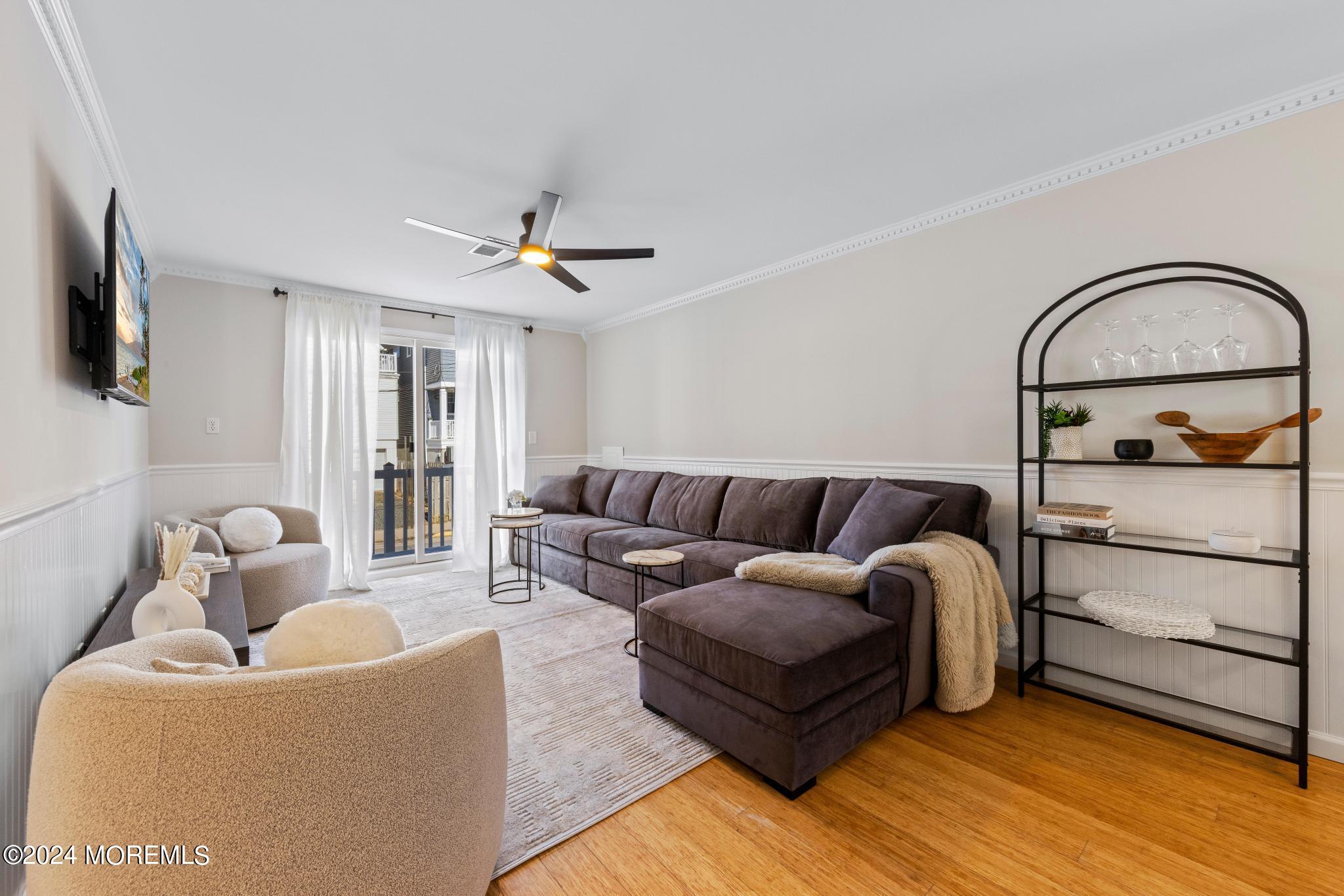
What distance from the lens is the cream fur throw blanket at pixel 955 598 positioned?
2287 mm

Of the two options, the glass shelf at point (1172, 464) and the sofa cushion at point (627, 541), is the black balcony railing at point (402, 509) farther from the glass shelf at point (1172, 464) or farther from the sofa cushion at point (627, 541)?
the glass shelf at point (1172, 464)

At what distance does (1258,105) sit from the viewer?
2133 mm

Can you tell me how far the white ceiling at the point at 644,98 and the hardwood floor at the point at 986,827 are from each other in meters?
2.51

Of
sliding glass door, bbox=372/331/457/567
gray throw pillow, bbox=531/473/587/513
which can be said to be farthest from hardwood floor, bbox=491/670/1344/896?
sliding glass door, bbox=372/331/457/567

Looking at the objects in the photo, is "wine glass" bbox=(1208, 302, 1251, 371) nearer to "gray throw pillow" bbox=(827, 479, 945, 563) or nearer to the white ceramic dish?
the white ceramic dish

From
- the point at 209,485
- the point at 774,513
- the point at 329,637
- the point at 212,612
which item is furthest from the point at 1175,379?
the point at 209,485

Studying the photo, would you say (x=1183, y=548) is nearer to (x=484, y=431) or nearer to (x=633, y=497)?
(x=633, y=497)

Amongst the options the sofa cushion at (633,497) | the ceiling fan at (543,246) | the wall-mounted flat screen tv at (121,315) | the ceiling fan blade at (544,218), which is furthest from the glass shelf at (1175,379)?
the wall-mounted flat screen tv at (121,315)

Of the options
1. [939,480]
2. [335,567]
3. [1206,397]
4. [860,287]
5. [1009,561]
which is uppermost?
[860,287]

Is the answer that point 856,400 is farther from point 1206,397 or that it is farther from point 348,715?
point 348,715

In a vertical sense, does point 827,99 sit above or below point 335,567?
above

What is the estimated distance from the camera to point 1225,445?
2.08 m

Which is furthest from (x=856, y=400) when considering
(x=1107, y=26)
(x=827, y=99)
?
(x=1107, y=26)

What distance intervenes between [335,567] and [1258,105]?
5.98 m
